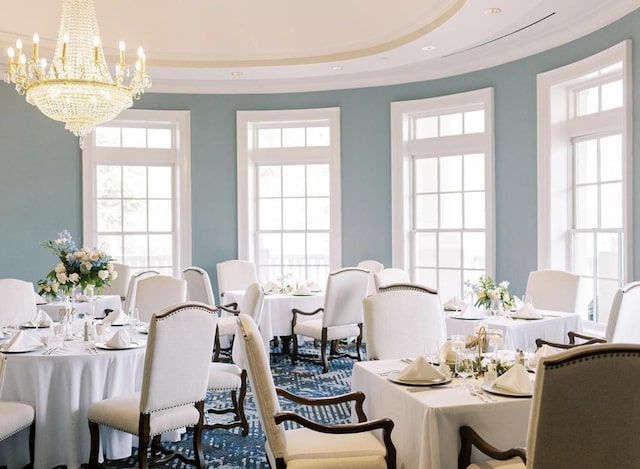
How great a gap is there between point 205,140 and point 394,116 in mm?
2569

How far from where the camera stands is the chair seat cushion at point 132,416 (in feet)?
12.2

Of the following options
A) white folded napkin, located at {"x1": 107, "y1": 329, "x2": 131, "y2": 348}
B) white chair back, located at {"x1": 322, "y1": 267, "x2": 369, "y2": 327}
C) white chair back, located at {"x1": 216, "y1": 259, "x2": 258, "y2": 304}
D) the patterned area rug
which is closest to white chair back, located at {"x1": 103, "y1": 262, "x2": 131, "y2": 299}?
white chair back, located at {"x1": 216, "y1": 259, "x2": 258, "y2": 304}

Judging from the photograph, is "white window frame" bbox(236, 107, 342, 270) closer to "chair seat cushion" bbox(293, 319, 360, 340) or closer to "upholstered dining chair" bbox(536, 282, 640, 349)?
"chair seat cushion" bbox(293, 319, 360, 340)

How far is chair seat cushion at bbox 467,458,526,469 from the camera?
9.02 feet

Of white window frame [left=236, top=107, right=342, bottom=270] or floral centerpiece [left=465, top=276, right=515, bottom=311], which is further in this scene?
white window frame [left=236, top=107, right=342, bottom=270]

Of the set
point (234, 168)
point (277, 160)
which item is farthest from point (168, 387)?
point (277, 160)

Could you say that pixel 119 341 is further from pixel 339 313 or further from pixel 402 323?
pixel 339 313

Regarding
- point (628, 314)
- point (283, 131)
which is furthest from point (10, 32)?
point (628, 314)

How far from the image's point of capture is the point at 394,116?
8.45 m

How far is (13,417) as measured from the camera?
375 cm

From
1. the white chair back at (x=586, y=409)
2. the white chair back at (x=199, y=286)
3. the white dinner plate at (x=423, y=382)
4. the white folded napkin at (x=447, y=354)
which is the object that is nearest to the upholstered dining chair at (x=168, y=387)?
the white dinner plate at (x=423, y=382)

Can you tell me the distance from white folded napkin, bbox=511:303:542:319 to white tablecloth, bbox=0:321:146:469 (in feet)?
10.2

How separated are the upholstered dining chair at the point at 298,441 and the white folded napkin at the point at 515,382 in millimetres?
548

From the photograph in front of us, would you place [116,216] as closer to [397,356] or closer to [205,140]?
[205,140]
